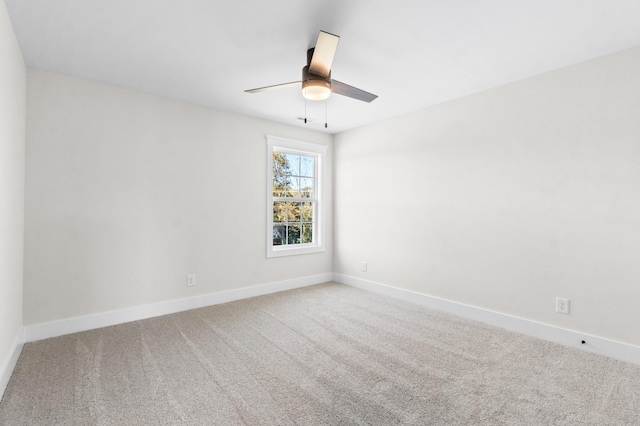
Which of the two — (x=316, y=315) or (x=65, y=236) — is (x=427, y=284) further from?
(x=65, y=236)

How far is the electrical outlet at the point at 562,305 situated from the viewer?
2.75 m

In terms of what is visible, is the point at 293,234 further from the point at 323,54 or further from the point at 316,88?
the point at 323,54

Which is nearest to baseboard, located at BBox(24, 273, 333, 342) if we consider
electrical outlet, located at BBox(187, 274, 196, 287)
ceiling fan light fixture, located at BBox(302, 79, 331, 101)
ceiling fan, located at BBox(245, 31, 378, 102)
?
electrical outlet, located at BBox(187, 274, 196, 287)

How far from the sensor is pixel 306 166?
494 centimetres

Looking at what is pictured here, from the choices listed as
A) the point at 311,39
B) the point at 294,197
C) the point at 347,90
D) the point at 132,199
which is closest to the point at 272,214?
the point at 294,197

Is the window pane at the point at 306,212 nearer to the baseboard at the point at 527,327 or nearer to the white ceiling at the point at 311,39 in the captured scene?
the baseboard at the point at 527,327

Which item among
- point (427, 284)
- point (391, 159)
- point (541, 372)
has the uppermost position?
point (391, 159)

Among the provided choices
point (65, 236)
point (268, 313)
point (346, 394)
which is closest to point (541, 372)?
point (346, 394)

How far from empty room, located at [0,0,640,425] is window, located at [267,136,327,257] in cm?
15

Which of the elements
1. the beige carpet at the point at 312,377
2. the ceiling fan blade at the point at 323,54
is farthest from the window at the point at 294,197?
the ceiling fan blade at the point at 323,54

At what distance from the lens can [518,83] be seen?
3035 mm

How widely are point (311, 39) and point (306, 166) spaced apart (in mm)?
2706

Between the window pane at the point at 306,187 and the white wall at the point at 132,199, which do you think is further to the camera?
the window pane at the point at 306,187

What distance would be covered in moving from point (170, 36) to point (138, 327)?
266cm
